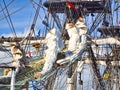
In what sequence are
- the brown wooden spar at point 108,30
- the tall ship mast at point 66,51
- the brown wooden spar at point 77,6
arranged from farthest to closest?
the brown wooden spar at point 108,30, the brown wooden spar at point 77,6, the tall ship mast at point 66,51

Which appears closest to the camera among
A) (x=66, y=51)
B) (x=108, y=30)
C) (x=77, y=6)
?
(x=66, y=51)

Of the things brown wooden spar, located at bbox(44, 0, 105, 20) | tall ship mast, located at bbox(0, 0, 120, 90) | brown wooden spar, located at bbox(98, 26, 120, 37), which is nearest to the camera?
tall ship mast, located at bbox(0, 0, 120, 90)

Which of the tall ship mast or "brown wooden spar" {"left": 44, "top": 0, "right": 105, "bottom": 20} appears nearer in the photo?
the tall ship mast

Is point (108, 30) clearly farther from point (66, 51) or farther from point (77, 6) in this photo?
point (66, 51)

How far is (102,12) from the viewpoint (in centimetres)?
2989

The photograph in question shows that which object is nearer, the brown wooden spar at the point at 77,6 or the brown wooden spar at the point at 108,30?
the brown wooden spar at the point at 77,6

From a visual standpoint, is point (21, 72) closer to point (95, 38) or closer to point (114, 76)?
point (95, 38)

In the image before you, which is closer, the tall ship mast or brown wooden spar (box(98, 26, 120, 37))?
the tall ship mast

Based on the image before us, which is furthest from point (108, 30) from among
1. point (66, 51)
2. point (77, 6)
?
point (66, 51)

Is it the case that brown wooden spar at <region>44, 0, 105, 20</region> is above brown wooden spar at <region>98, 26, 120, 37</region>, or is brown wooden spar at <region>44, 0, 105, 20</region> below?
above

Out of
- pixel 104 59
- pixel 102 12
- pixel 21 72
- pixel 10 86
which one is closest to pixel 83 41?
pixel 21 72

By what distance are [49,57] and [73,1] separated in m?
15.1

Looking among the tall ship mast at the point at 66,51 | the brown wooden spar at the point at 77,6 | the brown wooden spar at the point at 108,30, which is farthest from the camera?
the brown wooden spar at the point at 108,30

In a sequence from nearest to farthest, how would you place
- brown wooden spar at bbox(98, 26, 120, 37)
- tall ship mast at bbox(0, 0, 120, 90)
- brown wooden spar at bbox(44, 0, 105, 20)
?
tall ship mast at bbox(0, 0, 120, 90) < brown wooden spar at bbox(44, 0, 105, 20) < brown wooden spar at bbox(98, 26, 120, 37)
